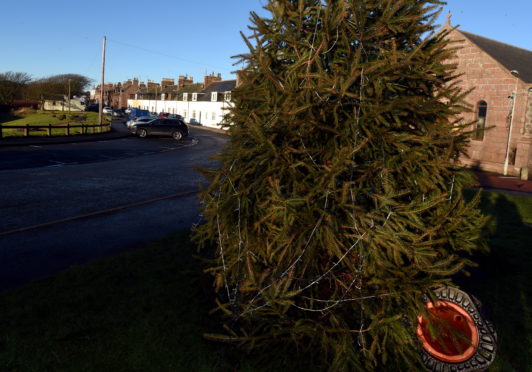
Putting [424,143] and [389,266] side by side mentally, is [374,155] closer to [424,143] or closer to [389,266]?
[424,143]

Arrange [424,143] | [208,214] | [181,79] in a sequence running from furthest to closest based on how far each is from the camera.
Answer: [181,79] < [208,214] < [424,143]

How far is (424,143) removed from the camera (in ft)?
13.4

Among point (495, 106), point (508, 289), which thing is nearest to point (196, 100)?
point (495, 106)

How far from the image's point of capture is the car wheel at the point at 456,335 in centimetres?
386

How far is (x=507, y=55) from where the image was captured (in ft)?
97.2

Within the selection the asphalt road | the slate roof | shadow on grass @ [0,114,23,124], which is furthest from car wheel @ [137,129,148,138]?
shadow on grass @ [0,114,23,124]

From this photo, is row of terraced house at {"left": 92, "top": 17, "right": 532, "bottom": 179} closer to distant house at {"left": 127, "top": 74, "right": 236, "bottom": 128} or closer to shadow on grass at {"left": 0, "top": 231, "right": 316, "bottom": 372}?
shadow on grass at {"left": 0, "top": 231, "right": 316, "bottom": 372}

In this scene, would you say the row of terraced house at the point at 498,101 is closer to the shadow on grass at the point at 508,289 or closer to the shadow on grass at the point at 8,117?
the shadow on grass at the point at 508,289

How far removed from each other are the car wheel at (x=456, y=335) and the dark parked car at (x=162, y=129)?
35645 millimetres

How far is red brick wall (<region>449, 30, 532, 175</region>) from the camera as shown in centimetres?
2447

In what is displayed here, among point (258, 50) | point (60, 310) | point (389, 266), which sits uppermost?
point (258, 50)

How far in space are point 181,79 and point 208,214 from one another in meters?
95.6

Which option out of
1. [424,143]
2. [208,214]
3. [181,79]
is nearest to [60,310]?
[208,214]

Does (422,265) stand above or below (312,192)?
below
